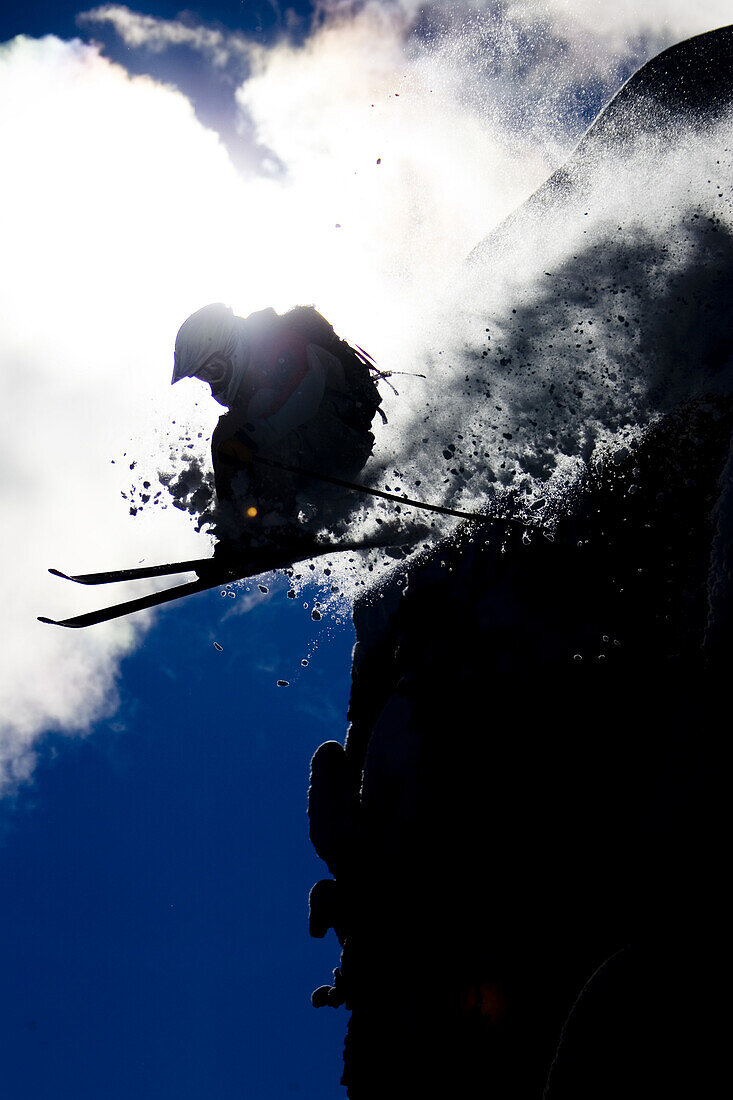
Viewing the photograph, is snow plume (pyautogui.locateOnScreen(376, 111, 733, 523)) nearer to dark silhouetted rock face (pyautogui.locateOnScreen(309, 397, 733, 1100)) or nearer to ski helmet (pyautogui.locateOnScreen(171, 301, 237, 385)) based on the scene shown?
dark silhouetted rock face (pyautogui.locateOnScreen(309, 397, 733, 1100))

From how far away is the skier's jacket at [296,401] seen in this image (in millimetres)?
7402

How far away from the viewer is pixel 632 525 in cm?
607

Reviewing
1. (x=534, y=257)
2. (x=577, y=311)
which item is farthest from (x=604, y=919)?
(x=534, y=257)

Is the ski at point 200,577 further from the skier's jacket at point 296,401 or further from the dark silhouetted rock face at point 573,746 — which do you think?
the dark silhouetted rock face at point 573,746

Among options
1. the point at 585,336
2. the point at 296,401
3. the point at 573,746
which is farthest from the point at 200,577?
the point at 585,336

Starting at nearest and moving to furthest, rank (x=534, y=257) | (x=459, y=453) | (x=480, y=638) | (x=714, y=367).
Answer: (x=480, y=638) → (x=714, y=367) → (x=459, y=453) → (x=534, y=257)

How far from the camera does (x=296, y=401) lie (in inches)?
292

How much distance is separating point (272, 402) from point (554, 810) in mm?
5132

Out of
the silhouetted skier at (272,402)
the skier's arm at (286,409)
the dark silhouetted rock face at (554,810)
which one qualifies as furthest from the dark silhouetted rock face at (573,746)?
the skier's arm at (286,409)

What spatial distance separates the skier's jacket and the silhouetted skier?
1cm

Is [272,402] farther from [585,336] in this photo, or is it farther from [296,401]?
[585,336]

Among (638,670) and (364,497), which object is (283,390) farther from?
(638,670)

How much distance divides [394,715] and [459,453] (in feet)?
11.4

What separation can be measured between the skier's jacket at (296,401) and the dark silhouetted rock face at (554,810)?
7.01ft
